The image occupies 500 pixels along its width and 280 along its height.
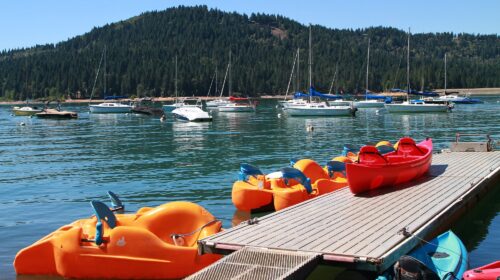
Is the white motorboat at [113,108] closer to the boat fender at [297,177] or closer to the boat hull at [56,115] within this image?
the boat hull at [56,115]

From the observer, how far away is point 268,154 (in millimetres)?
35312

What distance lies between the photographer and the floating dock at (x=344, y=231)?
1041 cm

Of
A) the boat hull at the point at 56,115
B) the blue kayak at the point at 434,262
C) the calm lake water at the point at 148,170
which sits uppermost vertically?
the blue kayak at the point at 434,262

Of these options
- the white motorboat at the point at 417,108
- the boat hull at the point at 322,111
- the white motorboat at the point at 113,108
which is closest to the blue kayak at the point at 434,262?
the boat hull at the point at 322,111

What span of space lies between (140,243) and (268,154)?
23428 millimetres

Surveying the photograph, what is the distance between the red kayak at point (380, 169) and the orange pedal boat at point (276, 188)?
64.3 inches

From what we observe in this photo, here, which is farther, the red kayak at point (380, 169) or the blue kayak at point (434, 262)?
the red kayak at point (380, 169)

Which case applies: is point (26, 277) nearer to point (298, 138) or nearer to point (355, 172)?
point (355, 172)

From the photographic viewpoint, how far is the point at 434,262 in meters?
11.5

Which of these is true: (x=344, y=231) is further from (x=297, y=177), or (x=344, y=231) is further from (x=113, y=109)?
(x=113, y=109)

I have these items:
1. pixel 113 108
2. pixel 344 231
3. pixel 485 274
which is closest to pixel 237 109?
pixel 113 108

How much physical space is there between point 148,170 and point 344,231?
18.8m

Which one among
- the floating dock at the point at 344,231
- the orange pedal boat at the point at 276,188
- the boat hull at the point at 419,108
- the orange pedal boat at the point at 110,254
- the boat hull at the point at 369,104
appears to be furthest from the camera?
the boat hull at the point at 369,104

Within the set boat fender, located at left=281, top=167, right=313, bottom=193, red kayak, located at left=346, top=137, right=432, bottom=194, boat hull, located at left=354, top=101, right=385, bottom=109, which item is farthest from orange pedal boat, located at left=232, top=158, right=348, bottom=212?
boat hull, located at left=354, top=101, right=385, bottom=109
